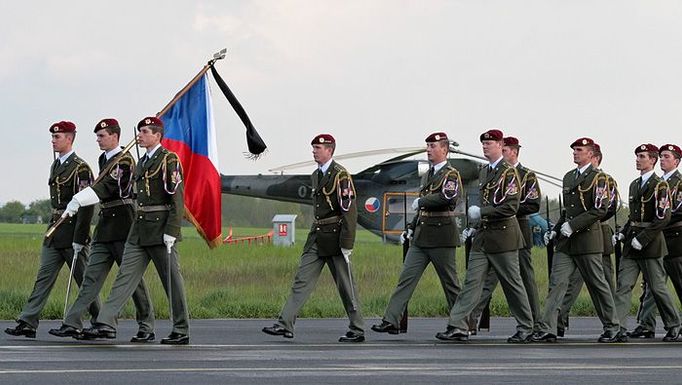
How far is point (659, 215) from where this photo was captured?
48.4ft

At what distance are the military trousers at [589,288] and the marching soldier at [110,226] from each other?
12.0ft

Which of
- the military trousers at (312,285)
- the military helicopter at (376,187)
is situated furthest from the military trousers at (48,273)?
the military helicopter at (376,187)

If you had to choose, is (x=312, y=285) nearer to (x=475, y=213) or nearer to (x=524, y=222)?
(x=475, y=213)

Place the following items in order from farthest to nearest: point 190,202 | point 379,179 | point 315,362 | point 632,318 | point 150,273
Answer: point 379,179, point 150,273, point 632,318, point 190,202, point 315,362

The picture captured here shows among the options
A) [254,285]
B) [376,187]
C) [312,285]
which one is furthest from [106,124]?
[376,187]

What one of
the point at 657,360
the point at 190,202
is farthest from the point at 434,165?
the point at 190,202

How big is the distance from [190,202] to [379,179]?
22.4m

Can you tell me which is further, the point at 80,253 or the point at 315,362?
the point at 80,253

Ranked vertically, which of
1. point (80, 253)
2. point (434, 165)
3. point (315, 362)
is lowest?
point (315, 362)

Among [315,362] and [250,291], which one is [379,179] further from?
[315,362]

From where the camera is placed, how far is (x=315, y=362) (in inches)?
464

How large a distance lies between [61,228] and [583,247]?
482 cm

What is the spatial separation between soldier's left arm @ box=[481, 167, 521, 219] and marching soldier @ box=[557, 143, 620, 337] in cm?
91

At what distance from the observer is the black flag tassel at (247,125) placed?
1739 centimetres
